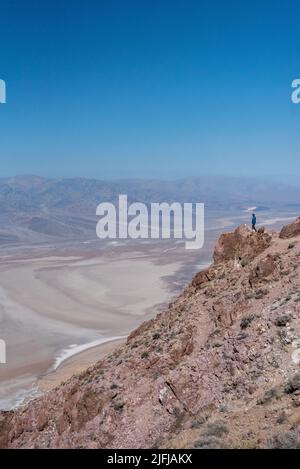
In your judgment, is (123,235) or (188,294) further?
(123,235)

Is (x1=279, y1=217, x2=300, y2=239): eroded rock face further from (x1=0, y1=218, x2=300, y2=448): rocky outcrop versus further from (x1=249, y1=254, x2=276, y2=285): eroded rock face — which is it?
(x1=249, y1=254, x2=276, y2=285): eroded rock face

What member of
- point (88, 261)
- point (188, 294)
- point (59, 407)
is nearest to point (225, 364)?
point (59, 407)

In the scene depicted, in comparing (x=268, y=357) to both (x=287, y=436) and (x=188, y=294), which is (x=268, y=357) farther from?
(x=188, y=294)

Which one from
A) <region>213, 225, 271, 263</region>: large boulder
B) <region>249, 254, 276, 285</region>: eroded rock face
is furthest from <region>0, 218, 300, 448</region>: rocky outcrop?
<region>213, 225, 271, 263</region>: large boulder

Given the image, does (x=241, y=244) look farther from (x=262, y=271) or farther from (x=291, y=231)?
(x=262, y=271)

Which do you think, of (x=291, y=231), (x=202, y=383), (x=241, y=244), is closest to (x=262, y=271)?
A: (x=291, y=231)

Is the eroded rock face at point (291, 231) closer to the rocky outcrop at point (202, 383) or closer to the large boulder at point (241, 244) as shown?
the large boulder at point (241, 244)
